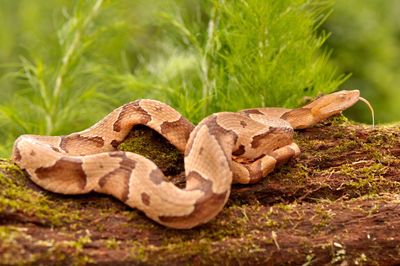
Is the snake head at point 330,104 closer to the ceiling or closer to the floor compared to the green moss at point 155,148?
closer to the ceiling

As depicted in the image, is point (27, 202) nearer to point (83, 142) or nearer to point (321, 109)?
point (83, 142)

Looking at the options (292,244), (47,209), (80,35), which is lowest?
(292,244)

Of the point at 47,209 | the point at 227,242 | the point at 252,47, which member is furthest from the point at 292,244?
the point at 252,47

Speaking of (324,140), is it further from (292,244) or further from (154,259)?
(154,259)

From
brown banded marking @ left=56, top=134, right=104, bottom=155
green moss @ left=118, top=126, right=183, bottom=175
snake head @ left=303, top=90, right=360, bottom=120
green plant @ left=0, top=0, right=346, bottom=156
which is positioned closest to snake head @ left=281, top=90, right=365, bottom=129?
snake head @ left=303, top=90, right=360, bottom=120

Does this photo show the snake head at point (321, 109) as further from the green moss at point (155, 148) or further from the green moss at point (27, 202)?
the green moss at point (27, 202)

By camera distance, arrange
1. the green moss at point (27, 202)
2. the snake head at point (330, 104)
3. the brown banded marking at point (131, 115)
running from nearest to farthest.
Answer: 1. the green moss at point (27, 202)
2. the brown banded marking at point (131, 115)
3. the snake head at point (330, 104)

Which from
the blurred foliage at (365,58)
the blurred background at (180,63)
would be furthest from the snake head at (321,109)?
the blurred foliage at (365,58)

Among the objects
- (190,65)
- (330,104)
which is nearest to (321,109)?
(330,104)
